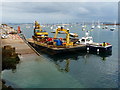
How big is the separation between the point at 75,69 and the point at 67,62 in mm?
6127

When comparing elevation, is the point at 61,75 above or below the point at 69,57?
below

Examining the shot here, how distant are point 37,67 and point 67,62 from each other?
11080 millimetres

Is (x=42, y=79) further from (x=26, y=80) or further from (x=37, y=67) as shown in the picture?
(x=37, y=67)

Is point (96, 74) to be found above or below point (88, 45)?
below

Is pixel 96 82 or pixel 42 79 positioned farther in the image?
pixel 96 82

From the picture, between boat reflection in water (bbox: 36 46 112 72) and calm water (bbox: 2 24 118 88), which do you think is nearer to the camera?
calm water (bbox: 2 24 118 88)

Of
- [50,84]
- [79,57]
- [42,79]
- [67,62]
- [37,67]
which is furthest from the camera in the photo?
[79,57]

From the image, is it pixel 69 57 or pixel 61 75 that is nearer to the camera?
pixel 61 75

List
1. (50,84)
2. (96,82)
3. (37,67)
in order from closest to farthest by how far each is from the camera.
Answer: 1. (50,84)
2. (96,82)
3. (37,67)

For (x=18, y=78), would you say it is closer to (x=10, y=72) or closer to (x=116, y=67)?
(x=10, y=72)

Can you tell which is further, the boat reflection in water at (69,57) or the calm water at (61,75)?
the boat reflection in water at (69,57)

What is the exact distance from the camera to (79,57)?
137 feet

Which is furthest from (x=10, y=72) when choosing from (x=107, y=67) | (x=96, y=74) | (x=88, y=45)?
(x=88, y=45)

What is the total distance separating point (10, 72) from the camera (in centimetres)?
2583
